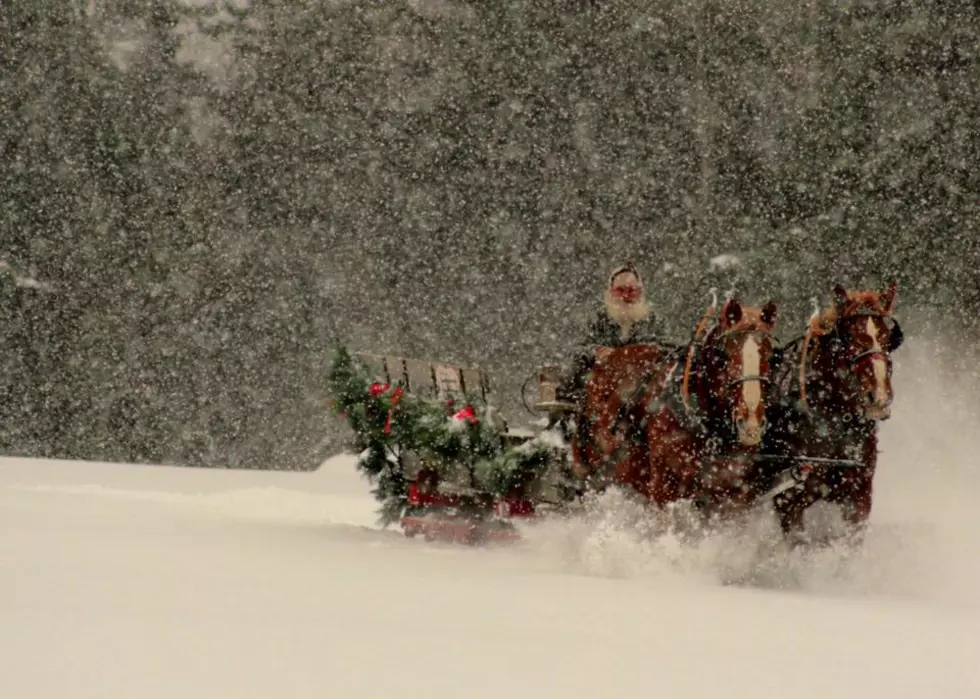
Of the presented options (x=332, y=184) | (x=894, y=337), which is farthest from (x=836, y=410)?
(x=332, y=184)

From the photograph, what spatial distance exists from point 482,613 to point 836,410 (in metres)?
2.37

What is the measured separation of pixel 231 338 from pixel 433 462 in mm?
16497

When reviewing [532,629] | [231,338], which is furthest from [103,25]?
[532,629]

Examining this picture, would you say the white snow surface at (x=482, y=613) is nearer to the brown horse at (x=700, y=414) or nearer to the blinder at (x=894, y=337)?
the brown horse at (x=700, y=414)

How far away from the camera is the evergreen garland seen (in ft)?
31.3

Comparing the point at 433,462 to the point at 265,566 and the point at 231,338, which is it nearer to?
the point at 265,566

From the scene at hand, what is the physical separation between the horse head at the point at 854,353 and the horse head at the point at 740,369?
0.87 ft

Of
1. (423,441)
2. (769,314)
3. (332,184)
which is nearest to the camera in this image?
(769,314)

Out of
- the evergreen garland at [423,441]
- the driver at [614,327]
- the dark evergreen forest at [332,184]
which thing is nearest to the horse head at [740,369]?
the driver at [614,327]

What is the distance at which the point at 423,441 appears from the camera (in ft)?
32.6

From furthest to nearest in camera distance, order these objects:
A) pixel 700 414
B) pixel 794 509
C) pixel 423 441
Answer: pixel 423 441, pixel 700 414, pixel 794 509

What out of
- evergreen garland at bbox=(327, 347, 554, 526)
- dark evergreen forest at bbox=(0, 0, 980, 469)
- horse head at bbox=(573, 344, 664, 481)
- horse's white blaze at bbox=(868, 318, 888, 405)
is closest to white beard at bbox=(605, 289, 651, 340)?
horse head at bbox=(573, 344, 664, 481)

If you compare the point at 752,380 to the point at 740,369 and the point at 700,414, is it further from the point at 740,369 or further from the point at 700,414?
the point at 700,414

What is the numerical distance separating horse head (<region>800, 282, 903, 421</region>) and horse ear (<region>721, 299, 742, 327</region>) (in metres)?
0.42
